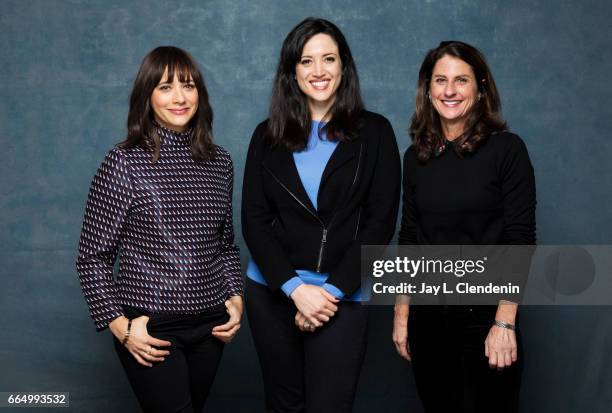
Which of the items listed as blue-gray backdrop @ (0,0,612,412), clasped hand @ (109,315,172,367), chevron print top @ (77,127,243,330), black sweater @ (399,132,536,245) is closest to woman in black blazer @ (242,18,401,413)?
black sweater @ (399,132,536,245)

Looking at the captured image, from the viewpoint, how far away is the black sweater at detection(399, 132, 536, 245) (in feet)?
7.22

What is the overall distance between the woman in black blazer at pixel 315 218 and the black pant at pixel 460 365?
223 millimetres

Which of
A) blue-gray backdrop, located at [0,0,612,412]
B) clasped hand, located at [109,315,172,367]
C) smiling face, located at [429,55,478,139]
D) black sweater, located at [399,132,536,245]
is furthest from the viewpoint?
blue-gray backdrop, located at [0,0,612,412]

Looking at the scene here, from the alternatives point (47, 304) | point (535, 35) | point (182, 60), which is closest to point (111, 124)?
point (47, 304)

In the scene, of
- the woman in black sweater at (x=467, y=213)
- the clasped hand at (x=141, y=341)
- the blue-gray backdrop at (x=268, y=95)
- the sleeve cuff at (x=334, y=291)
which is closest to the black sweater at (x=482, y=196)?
the woman in black sweater at (x=467, y=213)

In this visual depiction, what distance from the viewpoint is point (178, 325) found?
216 centimetres

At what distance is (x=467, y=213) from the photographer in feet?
7.38

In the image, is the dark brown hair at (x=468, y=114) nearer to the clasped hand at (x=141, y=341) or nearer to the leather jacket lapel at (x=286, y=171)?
the leather jacket lapel at (x=286, y=171)

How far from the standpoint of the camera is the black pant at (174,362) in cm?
214

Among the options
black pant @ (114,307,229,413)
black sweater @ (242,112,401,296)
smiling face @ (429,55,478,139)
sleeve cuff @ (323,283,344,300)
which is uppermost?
smiling face @ (429,55,478,139)

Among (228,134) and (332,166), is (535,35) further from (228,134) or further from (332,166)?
(332,166)

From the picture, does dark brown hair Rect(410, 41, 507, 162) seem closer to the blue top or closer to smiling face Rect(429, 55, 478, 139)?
smiling face Rect(429, 55, 478, 139)

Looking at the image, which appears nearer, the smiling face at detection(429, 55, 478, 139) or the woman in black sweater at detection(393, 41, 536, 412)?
the woman in black sweater at detection(393, 41, 536, 412)

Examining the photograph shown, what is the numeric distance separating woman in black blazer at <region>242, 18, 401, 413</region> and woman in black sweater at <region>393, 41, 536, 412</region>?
0.16m
